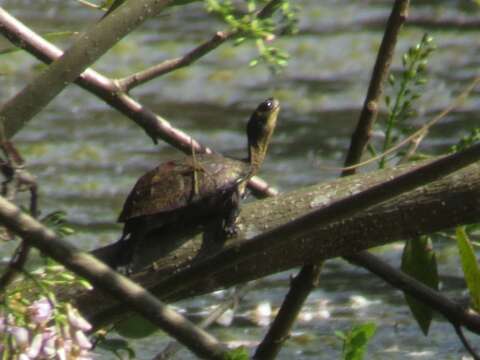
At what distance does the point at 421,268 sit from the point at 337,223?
44 cm

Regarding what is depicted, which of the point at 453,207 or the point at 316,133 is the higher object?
the point at 453,207

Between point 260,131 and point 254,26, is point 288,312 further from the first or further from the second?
point 254,26

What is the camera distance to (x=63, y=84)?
2.06 m

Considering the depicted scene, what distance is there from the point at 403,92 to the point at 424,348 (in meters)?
1.07

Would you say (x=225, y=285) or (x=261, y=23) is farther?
(x=261, y=23)

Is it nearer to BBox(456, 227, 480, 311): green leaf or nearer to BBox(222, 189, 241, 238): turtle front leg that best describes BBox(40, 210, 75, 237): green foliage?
BBox(222, 189, 241, 238): turtle front leg

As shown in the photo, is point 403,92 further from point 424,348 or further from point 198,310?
point 198,310

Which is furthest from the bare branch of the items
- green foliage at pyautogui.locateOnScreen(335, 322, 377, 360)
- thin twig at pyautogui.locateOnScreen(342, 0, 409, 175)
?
green foliage at pyautogui.locateOnScreen(335, 322, 377, 360)

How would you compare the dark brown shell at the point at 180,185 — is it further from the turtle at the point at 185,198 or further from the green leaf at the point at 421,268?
the green leaf at the point at 421,268

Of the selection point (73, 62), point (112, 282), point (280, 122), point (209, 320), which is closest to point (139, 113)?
point (209, 320)

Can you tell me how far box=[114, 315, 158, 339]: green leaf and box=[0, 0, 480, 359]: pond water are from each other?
1.02 meters

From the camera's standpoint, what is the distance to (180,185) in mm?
2271

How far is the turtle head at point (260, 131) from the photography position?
7.99 ft

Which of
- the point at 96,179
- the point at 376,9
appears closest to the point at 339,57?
the point at 376,9
